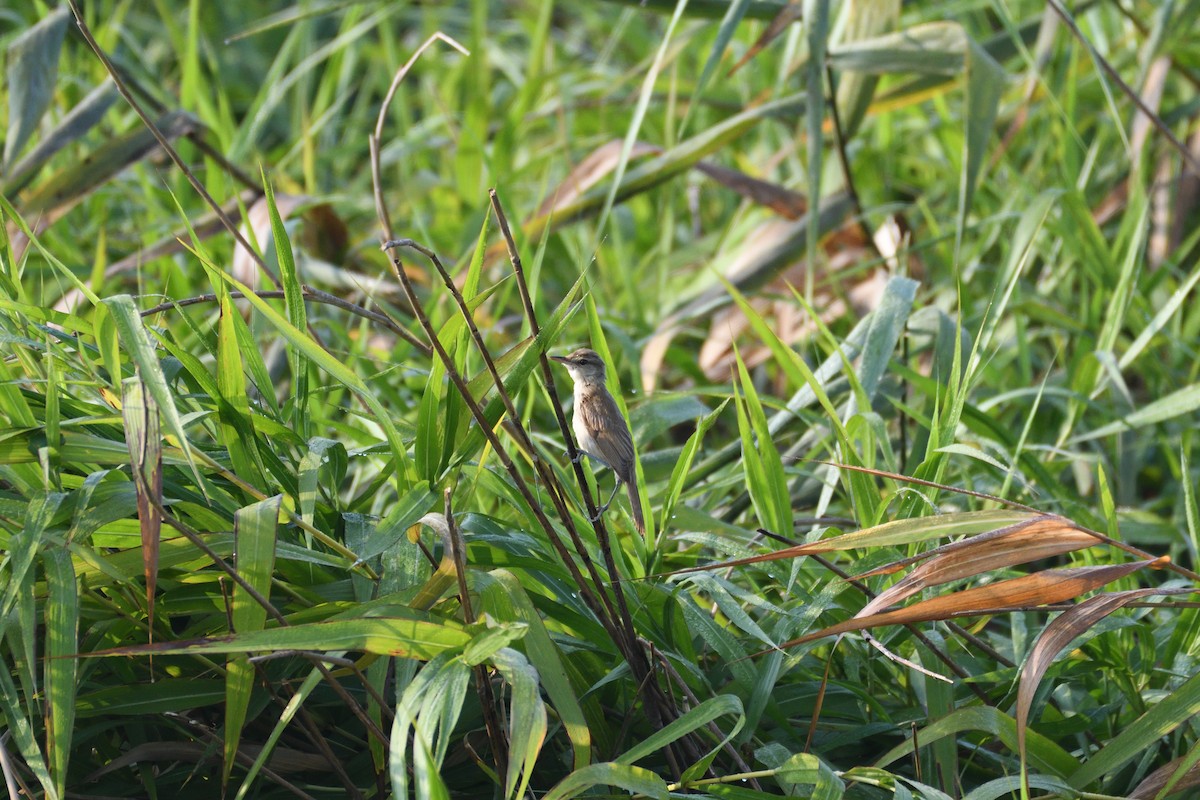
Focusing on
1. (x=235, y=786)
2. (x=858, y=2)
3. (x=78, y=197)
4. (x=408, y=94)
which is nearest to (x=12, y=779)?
(x=235, y=786)

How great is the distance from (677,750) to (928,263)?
2707 millimetres

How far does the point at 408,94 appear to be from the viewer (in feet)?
19.9

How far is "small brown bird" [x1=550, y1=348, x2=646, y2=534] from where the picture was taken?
93.4 inches

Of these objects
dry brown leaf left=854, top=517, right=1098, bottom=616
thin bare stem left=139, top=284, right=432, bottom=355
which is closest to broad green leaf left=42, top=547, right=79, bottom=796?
thin bare stem left=139, top=284, right=432, bottom=355

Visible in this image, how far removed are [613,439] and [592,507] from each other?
611 millimetres

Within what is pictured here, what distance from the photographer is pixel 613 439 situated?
239 cm

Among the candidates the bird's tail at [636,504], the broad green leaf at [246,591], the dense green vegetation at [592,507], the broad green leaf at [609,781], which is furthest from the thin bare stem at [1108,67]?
the broad green leaf at [246,591]

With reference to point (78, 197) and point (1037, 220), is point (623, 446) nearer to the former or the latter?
point (1037, 220)

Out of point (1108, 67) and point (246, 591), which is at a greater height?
point (1108, 67)

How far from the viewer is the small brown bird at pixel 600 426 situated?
2373 millimetres

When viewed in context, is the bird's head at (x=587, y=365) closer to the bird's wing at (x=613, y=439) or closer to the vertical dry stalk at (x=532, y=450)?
the bird's wing at (x=613, y=439)

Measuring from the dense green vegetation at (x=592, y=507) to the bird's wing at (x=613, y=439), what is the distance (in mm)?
111

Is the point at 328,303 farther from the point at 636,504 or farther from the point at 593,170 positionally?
the point at 593,170

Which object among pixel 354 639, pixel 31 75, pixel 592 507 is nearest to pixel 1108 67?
pixel 592 507
